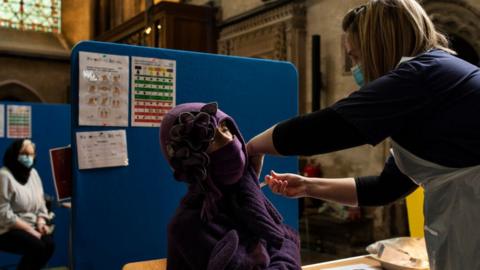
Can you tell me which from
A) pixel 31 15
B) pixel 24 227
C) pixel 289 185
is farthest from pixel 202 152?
pixel 31 15

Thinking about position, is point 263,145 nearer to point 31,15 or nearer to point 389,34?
point 389,34

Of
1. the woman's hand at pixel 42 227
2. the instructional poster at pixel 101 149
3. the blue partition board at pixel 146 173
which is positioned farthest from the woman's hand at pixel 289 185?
the woman's hand at pixel 42 227

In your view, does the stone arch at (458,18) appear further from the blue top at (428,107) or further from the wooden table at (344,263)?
the blue top at (428,107)

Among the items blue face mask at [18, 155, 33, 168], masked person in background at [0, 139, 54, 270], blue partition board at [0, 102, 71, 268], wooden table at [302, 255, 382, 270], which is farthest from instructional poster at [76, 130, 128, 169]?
blue partition board at [0, 102, 71, 268]

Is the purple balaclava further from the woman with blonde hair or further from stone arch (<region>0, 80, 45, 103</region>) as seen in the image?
stone arch (<region>0, 80, 45, 103</region>)

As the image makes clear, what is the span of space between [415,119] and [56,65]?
1198 centimetres

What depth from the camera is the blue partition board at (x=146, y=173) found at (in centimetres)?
151

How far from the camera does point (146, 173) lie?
162 cm

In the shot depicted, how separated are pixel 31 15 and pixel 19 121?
863cm

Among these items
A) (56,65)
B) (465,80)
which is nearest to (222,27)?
(56,65)

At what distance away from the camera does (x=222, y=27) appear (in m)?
7.86

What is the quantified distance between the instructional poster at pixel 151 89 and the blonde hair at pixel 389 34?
0.73m

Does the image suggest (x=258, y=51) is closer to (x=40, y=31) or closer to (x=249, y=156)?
(x=249, y=156)

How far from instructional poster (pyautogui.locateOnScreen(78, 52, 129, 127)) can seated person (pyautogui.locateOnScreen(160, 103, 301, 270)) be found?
1.28 ft
